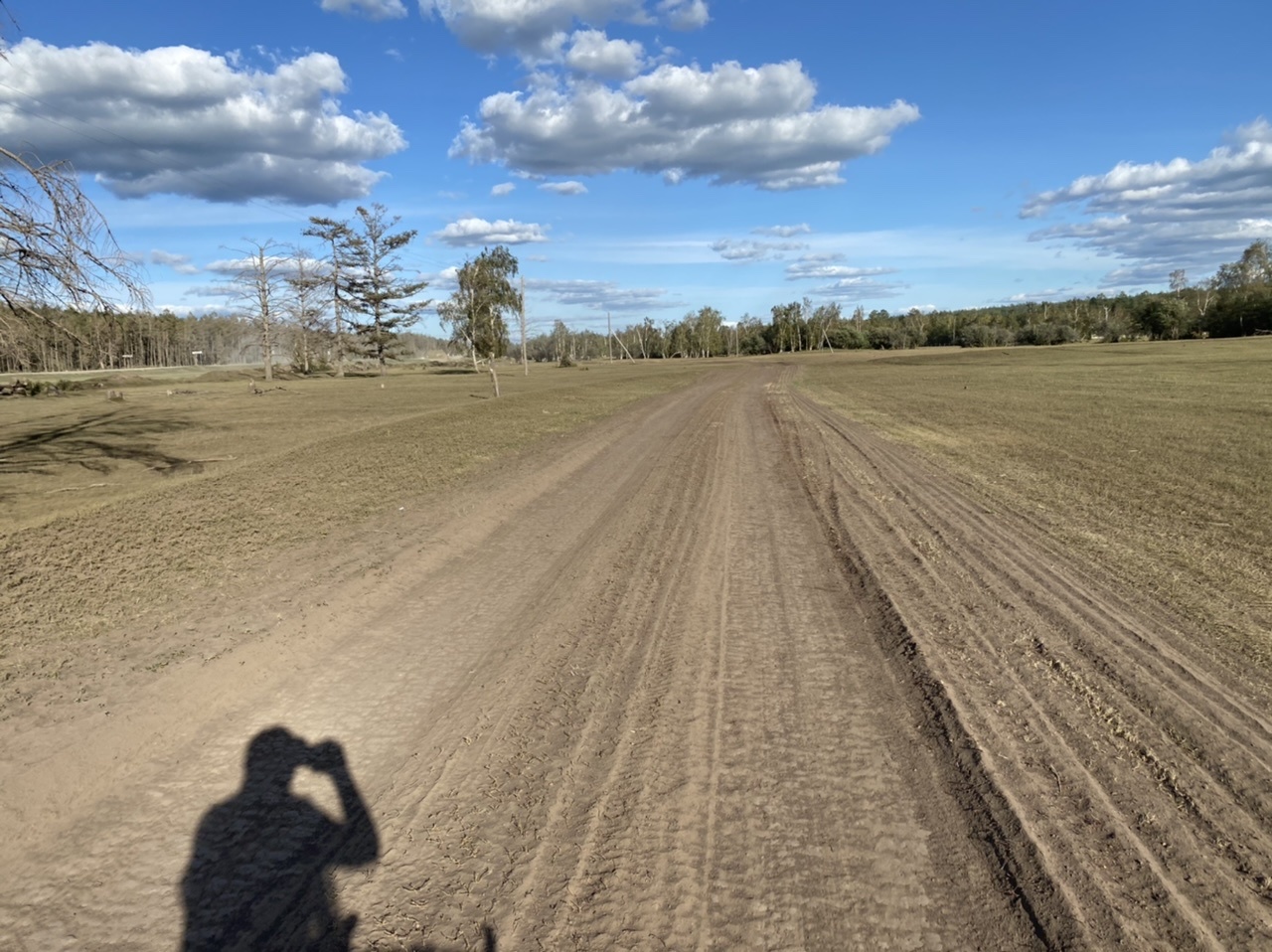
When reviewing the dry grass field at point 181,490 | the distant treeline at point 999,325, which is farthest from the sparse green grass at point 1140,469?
the distant treeline at point 999,325

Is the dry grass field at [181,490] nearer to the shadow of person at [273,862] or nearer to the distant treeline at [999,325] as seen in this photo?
the shadow of person at [273,862]

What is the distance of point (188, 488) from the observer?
1118cm

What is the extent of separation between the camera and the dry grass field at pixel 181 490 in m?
5.94

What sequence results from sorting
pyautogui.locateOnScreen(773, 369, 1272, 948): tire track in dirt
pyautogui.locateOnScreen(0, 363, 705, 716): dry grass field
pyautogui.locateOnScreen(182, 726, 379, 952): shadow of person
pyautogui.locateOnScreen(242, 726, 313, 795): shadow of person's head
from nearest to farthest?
pyautogui.locateOnScreen(182, 726, 379, 952): shadow of person < pyautogui.locateOnScreen(773, 369, 1272, 948): tire track in dirt < pyautogui.locateOnScreen(242, 726, 313, 795): shadow of person's head < pyautogui.locateOnScreen(0, 363, 705, 716): dry grass field

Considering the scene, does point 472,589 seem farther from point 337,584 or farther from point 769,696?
point 769,696

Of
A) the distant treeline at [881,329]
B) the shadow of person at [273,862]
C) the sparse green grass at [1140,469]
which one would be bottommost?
the shadow of person at [273,862]

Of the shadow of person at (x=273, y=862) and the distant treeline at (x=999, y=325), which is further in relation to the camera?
the distant treeline at (x=999, y=325)

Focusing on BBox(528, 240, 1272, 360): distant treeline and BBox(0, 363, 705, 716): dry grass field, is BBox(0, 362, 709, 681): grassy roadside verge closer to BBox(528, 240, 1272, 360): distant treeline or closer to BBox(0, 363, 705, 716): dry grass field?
BBox(0, 363, 705, 716): dry grass field

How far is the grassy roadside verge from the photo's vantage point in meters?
6.17

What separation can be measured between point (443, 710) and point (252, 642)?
181 centimetres

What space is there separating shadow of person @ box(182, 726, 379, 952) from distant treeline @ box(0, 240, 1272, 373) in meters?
41.8

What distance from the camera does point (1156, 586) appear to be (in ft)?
20.3

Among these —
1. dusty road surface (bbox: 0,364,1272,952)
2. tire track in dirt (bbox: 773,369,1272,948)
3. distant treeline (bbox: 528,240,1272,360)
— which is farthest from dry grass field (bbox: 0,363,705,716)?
distant treeline (bbox: 528,240,1272,360)

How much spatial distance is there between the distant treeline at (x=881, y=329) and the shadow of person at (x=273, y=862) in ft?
137
